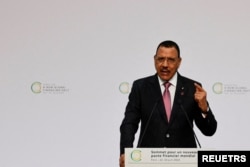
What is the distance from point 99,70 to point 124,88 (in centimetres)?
13

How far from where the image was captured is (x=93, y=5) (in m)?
2.21

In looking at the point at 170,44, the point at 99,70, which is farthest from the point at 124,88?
the point at 170,44

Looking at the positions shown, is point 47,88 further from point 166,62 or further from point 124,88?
point 166,62

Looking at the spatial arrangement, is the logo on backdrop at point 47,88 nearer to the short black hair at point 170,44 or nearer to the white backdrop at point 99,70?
the white backdrop at point 99,70

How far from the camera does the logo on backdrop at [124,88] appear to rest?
2186 millimetres

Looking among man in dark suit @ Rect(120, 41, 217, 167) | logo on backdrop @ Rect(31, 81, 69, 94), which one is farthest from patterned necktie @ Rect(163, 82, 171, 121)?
logo on backdrop @ Rect(31, 81, 69, 94)

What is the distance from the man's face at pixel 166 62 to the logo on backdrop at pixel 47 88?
1.36 feet

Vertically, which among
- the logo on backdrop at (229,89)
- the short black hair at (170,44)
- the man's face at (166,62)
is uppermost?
the short black hair at (170,44)

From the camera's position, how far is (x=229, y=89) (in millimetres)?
2184

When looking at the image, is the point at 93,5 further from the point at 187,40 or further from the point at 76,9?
the point at 187,40

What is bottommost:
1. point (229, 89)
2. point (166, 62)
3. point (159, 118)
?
point (159, 118)

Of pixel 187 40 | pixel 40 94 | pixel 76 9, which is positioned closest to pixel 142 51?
pixel 187 40

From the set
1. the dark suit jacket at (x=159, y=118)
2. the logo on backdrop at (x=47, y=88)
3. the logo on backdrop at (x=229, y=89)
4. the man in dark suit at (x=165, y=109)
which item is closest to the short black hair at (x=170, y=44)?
the man in dark suit at (x=165, y=109)

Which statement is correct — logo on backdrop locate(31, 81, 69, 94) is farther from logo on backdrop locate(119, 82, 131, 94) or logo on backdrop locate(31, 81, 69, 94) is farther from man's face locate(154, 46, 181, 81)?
man's face locate(154, 46, 181, 81)
